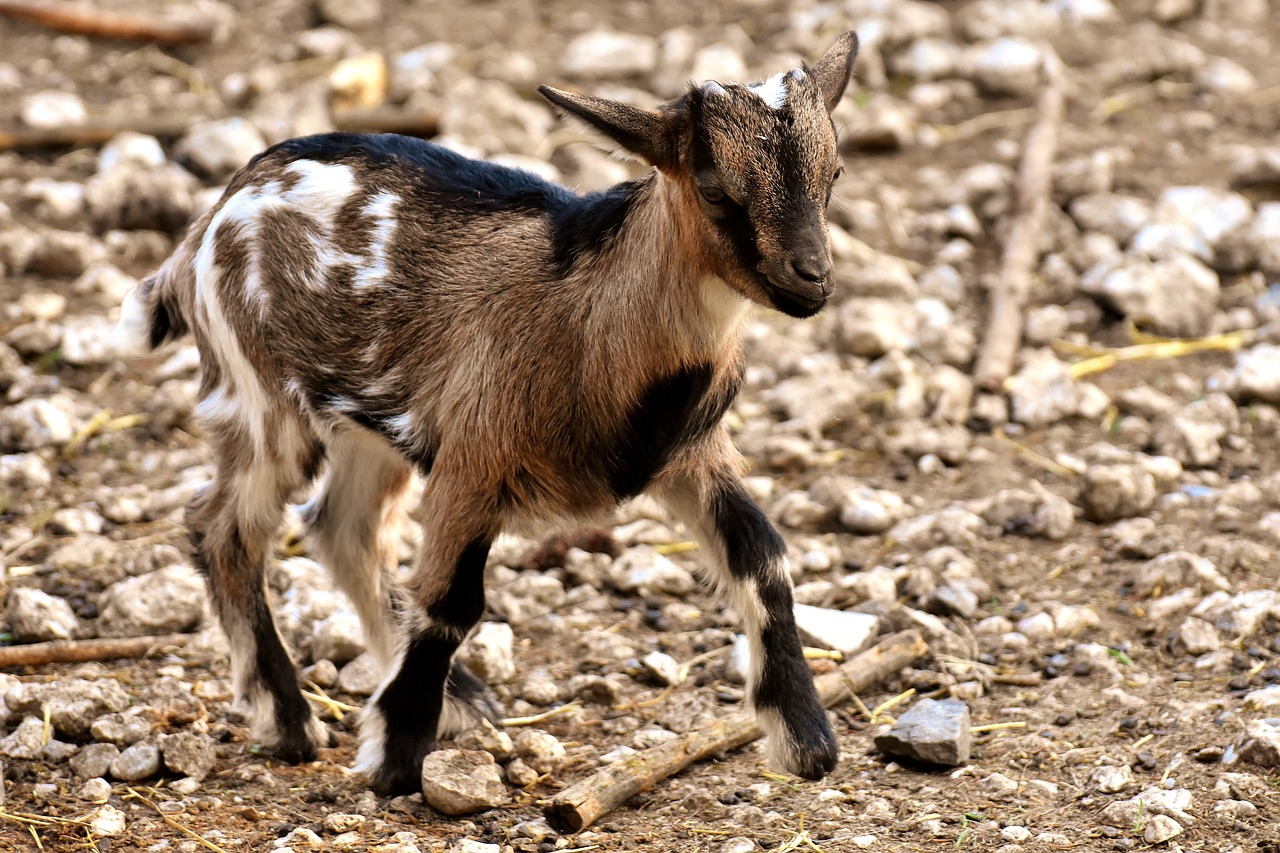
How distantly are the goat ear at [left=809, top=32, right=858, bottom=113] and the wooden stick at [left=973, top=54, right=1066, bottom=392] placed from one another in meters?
2.90

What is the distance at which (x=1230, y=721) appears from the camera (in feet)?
15.5

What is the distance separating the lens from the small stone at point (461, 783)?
181 inches

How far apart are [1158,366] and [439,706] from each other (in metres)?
4.32

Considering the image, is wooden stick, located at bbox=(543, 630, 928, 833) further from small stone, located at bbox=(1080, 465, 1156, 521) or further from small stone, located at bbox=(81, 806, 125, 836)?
small stone, located at bbox=(1080, 465, 1156, 521)

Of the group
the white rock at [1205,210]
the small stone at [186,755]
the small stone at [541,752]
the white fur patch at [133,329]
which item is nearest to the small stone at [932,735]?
the small stone at [541,752]

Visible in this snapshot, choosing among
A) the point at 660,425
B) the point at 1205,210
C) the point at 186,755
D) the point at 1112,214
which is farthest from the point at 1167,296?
the point at 186,755

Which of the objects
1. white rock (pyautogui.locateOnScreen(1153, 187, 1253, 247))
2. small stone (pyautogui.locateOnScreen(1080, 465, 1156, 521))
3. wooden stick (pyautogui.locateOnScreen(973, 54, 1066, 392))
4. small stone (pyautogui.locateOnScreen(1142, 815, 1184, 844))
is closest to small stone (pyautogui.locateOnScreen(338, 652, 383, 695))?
small stone (pyautogui.locateOnScreen(1142, 815, 1184, 844))

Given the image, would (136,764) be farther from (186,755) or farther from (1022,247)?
(1022,247)

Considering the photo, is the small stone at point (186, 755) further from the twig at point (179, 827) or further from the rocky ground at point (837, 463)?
the twig at point (179, 827)

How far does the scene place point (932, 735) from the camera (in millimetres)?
4676

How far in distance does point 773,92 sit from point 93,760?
2788 millimetres

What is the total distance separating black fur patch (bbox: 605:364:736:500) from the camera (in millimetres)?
4574

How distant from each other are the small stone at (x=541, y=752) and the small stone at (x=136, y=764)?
1.09m

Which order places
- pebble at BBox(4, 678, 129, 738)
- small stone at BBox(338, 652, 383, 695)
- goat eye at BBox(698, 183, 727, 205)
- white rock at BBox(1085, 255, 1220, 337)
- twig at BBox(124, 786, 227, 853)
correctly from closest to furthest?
goat eye at BBox(698, 183, 727, 205), twig at BBox(124, 786, 227, 853), pebble at BBox(4, 678, 129, 738), small stone at BBox(338, 652, 383, 695), white rock at BBox(1085, 255, 1220, 337)
